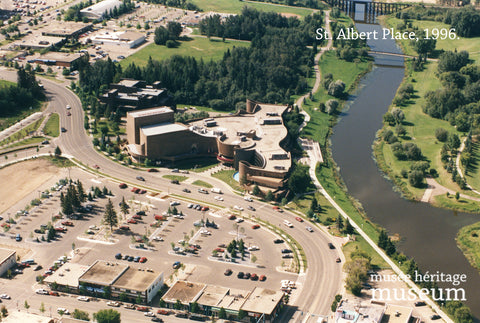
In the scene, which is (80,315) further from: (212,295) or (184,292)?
(212,295)

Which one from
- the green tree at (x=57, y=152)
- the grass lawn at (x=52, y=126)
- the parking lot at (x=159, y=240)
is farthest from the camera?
Result: the grass lawn at (x=52, y=126)

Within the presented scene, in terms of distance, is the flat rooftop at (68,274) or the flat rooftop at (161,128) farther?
the flat rooftop at (161,128)

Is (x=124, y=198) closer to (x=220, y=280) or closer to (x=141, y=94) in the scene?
(x=220, y=280)

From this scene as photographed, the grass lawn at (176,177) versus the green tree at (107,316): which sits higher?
the green tree at (107,316)

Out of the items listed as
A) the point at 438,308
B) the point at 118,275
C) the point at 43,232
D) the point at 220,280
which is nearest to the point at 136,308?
the point at 118,275

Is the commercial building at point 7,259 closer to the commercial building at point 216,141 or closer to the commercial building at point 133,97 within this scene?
the commercial building at point 216,141

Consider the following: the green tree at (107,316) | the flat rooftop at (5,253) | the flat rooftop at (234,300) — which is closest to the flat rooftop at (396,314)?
the flat rooftop at (234,300)

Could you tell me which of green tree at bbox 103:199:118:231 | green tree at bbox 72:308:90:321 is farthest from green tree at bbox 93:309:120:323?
green tree at bbox 103:199:118:231

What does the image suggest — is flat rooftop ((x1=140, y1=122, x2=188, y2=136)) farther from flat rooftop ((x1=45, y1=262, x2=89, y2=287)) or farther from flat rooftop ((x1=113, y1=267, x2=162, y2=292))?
flat rooftop ((x1=113, y1=267, x2=162, y2=292))
